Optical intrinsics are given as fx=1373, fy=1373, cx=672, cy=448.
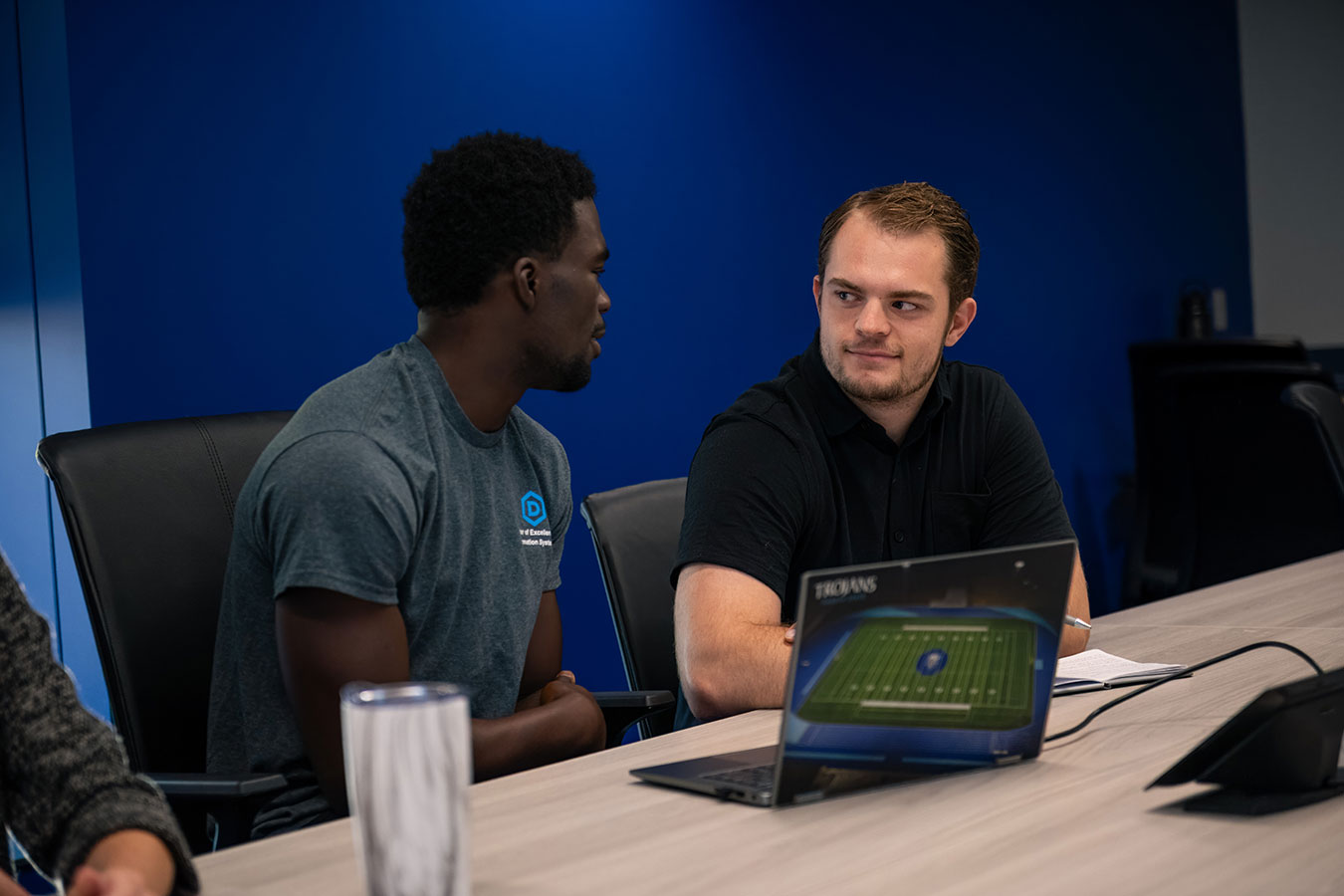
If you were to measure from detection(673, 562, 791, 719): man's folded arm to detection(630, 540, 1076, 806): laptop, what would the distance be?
0.32 metres

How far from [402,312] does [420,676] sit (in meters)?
1.53

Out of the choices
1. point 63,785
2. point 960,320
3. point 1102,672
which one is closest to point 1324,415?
point 960,320

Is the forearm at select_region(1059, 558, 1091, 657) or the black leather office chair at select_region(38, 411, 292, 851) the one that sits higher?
the black leather office chair at select_region(38, 411, 292, 851)

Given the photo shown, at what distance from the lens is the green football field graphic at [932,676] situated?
3.53ft

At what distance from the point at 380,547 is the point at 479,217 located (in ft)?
1.56

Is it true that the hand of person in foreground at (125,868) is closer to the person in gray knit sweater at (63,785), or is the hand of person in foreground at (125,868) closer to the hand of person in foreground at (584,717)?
the person in gray knit sweater at (63,785)

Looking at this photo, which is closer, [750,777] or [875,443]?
[750,777]

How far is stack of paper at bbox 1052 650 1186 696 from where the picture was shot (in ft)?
5.02

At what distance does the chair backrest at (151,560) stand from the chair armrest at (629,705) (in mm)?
501

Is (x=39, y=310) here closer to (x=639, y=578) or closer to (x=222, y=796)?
(x=639, y=578)

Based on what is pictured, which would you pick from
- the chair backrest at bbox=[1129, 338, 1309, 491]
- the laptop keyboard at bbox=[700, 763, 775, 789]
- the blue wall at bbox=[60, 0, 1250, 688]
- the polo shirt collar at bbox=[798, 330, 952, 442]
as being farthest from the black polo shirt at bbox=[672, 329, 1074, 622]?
the chair backrest at bbox=[1129, 338, 1309, 491]

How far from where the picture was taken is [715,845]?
3.33 feet

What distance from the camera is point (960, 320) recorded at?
6.76ft

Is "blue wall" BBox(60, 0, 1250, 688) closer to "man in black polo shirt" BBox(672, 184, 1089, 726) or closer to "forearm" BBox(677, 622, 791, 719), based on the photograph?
"man in black polo shirt" BBox(672, 184, 1089, 726)
